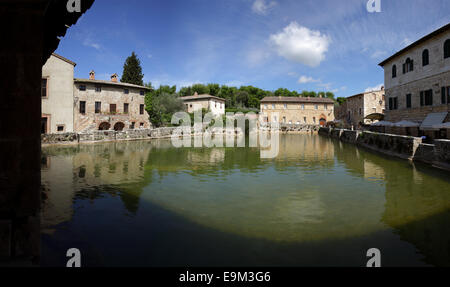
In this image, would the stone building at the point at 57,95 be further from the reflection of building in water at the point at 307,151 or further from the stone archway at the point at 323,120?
the stone archway at the point at 323,120

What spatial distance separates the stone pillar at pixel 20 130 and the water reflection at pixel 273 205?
1701mm

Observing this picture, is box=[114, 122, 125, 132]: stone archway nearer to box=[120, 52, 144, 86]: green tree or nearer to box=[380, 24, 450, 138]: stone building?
box=[120, 52, 144, 86]: green tree

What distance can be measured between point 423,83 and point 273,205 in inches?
864

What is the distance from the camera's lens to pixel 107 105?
33.4 meters

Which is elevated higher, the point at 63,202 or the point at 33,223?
the point at 33,223

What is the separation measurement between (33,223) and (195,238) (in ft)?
9.41

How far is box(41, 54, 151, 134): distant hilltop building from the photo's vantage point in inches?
1054

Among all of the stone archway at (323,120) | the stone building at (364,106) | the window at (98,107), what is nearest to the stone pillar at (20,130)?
the window at (98,107)

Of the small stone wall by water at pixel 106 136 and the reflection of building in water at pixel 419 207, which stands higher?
the small stone wall by water at pixel 106 136

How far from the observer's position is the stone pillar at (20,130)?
3113mm

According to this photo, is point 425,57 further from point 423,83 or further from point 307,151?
point 307,151
